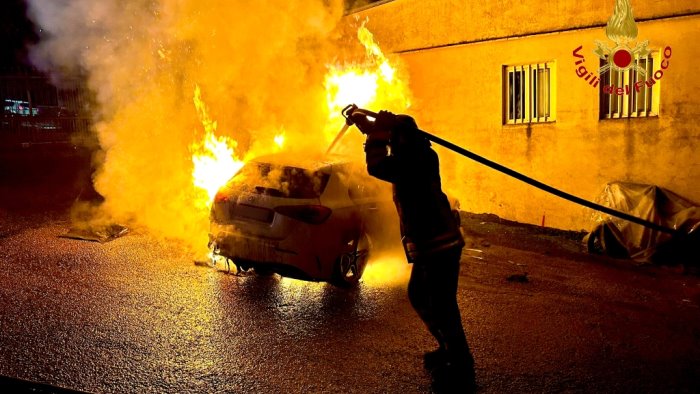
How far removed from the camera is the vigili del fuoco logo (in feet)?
31.8

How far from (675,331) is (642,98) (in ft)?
16.7

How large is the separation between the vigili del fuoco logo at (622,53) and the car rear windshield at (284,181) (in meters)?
5.59

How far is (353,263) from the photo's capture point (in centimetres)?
730

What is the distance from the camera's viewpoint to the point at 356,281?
7441mm

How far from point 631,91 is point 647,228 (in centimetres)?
239

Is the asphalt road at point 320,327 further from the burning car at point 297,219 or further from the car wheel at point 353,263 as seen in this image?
the burning car at point 297,219

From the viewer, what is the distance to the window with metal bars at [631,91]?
978cm

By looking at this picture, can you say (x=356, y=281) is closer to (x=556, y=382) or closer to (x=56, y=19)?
(x=556, y=382)

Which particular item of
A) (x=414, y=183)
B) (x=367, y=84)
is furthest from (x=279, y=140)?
(x=414, y=183)

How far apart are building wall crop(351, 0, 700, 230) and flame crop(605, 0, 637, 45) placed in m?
0.10

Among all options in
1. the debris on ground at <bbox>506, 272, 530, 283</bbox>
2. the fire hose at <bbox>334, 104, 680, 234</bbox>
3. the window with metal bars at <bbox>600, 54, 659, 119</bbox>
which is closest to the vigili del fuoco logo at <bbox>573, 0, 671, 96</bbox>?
the window with metal bars at <bbox>600, 54, 659, 119</bbox>

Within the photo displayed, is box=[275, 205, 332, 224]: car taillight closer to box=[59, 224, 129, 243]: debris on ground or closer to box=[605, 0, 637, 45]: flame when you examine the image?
box=[59, 224, 129, 243]: debris on ground

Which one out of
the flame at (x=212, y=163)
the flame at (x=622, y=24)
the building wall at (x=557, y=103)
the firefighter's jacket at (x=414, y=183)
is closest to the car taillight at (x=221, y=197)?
the flame at (x=212, y=163)

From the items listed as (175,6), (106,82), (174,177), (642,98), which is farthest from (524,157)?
(106,82)
